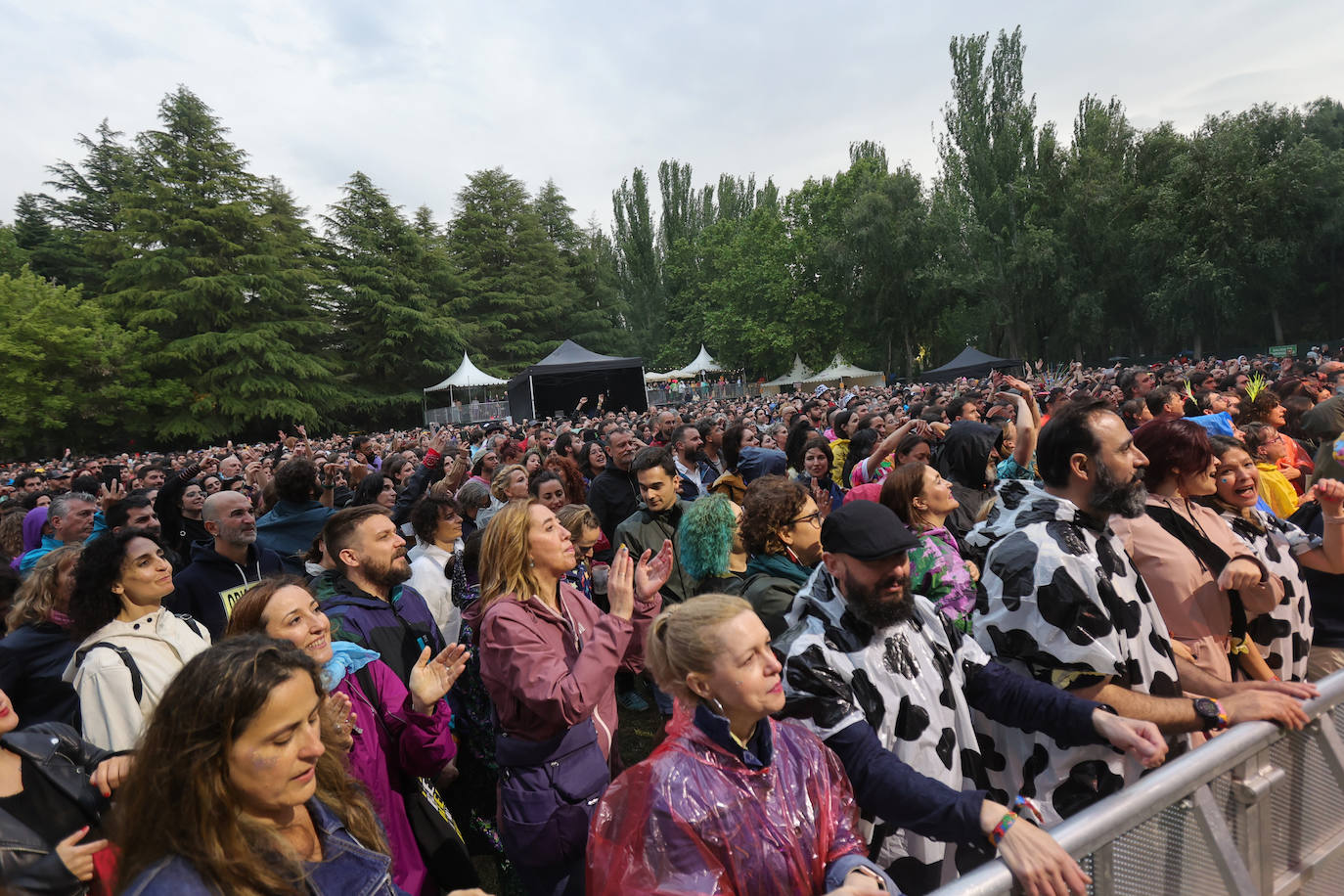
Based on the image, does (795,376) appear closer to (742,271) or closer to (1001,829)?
(742,271)

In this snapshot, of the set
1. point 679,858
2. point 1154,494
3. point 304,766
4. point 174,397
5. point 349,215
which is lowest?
point 679,858

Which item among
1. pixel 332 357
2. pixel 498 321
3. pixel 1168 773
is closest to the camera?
pixel 1168 773

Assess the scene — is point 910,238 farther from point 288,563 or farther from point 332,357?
point 288,563

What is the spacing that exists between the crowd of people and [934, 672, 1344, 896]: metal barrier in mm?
98

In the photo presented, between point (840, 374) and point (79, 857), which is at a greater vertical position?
point (840, 374)

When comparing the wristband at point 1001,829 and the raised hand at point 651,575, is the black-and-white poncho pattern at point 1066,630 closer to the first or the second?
the wristband at point 1001,829

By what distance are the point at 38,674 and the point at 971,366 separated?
102 feet

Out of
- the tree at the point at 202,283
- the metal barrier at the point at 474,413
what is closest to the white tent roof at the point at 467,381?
the metal barrier at the point at 474,413

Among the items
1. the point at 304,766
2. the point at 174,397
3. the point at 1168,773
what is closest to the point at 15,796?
the point at 304,766

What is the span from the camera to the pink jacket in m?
2.40

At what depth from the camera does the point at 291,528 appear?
554cm

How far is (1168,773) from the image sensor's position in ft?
5.69

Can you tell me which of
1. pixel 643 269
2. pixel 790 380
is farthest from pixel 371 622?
pixel 643 269

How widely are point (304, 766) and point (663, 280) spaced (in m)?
58.1
